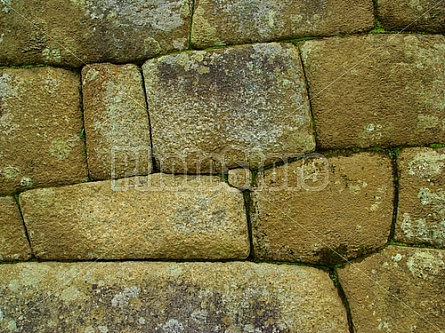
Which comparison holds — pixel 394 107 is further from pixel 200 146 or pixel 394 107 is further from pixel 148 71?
pixel 148 71

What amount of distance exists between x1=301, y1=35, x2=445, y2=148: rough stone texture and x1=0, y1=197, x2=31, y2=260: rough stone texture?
1.42 metres

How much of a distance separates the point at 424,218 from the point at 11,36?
6.52ft

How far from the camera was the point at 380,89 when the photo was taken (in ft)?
5.51

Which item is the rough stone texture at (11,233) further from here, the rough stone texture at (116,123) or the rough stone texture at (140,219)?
the rough stone texture at (116,123)

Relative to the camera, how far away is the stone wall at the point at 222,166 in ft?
5.44

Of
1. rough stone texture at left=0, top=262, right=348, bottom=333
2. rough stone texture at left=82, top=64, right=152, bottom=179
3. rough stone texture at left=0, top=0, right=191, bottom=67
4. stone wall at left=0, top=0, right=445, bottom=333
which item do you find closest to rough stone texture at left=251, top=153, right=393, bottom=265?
stone wall at left=0, top=0, right=445, bottom=333

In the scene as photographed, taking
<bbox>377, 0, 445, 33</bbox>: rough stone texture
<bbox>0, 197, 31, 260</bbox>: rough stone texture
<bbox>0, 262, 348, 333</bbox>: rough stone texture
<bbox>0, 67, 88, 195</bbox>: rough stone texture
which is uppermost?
<bbox>377, 0, 445, 33</bbox>: rough stone texture

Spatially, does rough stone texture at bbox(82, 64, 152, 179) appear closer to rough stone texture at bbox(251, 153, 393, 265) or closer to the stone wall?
the stone wall

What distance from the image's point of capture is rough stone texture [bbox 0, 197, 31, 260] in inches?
69.2

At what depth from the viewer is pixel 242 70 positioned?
5.63 feet

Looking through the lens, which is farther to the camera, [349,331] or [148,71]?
[148,71]

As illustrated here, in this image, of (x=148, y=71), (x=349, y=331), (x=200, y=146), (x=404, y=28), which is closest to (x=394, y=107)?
(x=404, y=28)

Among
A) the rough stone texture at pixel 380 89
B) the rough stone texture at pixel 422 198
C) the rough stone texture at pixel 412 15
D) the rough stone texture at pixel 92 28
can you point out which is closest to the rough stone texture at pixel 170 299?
the rough stone texture at pixel 422 198

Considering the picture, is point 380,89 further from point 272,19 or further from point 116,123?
point 116,123
